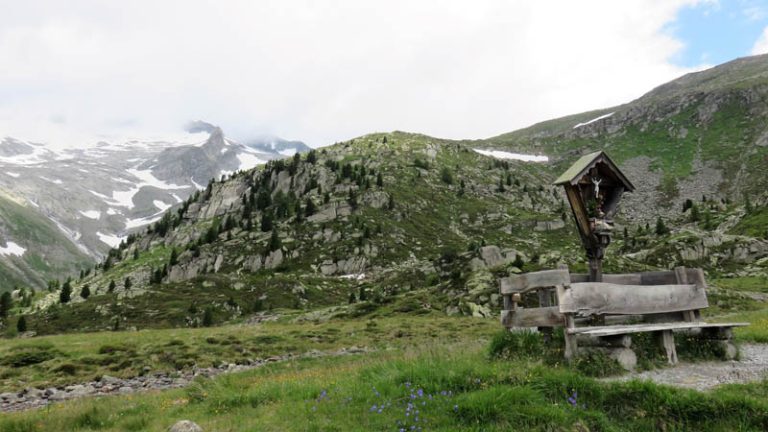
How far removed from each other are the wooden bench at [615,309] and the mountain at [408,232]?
34801 mm

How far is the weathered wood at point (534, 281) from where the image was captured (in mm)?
11227

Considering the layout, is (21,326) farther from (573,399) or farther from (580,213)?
(573,399)

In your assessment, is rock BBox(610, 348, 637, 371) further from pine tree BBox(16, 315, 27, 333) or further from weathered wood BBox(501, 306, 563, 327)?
pine tree BBox(16, 315, 27, 333)

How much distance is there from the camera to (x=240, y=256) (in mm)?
101562

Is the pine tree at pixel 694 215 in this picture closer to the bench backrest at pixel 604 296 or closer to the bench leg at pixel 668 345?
the bench backrest at pixel 604 296

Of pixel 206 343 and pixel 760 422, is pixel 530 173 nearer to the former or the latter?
pixel 206 343

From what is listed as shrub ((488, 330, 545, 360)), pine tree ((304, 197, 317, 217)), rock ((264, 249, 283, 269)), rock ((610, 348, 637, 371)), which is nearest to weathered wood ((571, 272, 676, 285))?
shrub ((488, 330, 545, 360))

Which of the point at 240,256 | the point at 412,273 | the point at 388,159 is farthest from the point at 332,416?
the point at 388,159

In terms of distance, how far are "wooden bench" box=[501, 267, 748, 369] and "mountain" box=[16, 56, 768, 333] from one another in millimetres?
34801

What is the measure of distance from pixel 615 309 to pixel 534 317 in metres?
2.08

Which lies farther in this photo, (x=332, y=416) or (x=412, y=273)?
(x=412, y=273)

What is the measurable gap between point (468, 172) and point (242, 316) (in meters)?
125

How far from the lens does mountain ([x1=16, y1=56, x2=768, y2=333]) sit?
2456 inches

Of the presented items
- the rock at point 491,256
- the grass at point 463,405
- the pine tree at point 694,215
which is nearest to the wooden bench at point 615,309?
the grass at point 463,405
